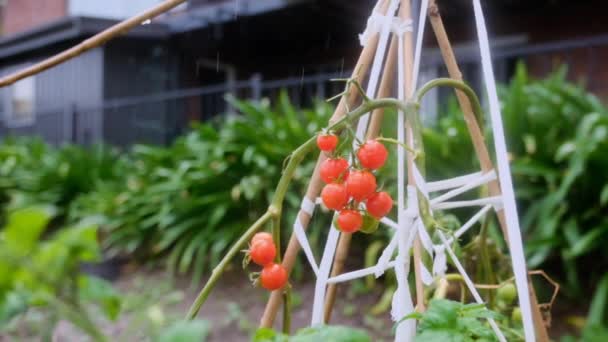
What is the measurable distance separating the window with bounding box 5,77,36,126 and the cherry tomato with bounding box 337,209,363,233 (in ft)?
27.4

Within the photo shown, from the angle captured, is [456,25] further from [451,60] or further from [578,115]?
[451,60]

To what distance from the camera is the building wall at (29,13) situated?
9242 mm

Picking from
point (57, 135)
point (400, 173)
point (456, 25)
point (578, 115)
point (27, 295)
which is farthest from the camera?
point (57, 135)

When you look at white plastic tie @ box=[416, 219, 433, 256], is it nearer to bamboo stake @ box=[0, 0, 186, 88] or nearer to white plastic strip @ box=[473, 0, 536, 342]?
white plastic strip @ box=[473, 0, 536, 342]

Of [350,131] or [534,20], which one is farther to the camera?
[534,20]

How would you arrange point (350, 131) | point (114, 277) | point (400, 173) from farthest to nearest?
1. point (114, 277)
2. point (400, 173)
3. point (350, 131)

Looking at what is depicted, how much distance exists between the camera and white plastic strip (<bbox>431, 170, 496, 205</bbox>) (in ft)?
1.94

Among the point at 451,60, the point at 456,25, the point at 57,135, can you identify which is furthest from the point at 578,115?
the point at 57,135

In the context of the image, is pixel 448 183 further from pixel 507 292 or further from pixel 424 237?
pixel 507 292

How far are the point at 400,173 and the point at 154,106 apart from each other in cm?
484

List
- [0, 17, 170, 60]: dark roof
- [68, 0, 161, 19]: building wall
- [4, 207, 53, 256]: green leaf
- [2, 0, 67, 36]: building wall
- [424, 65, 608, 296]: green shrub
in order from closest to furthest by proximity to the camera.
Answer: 1. [4, 207, 53, 256]: green leaf
2. [424, 65, 608, 296]: green shrub
3. [0, 17, 170, 60]: dark roof
4. [68, 0, 161, 19]: building wall
5. [2, 0, 67, 36]: building wall

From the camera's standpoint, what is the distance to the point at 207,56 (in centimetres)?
716

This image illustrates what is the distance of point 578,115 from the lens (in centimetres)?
196

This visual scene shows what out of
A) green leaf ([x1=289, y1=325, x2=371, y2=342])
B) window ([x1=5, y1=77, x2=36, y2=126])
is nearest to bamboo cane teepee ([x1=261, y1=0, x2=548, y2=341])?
green leaf ([x1=289, y1=325, x2=371, y2=342])
